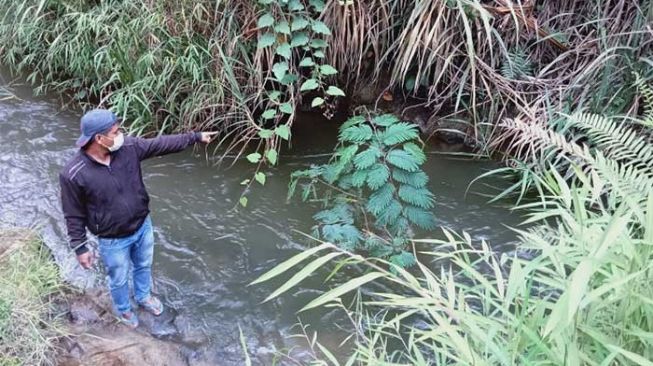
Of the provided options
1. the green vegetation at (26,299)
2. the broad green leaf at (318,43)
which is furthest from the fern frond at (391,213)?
the green vegetation at (26,299)

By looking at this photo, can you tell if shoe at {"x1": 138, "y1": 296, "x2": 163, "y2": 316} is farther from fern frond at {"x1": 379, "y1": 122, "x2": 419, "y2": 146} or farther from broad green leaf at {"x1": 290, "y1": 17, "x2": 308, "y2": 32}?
broad green leaf at {"x1": 290, "y1": 17, "x2": 308, "y2": 32}

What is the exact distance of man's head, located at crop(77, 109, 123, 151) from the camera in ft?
8.03

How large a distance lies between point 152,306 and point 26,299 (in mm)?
605

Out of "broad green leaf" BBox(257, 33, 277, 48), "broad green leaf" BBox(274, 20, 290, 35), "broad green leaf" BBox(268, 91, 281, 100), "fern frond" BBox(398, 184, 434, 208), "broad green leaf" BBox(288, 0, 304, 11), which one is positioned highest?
"broad green leaf" BBox(288, 0, 304, 11)

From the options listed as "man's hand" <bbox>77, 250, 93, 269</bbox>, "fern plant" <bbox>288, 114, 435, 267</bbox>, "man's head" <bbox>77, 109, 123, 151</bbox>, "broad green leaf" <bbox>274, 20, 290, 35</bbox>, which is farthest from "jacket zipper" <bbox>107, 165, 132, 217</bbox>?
"broad green leaf" <bbox>274, 20, 290, 35</bbox>

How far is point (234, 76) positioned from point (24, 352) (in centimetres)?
241

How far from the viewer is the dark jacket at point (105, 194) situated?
99.9 inches

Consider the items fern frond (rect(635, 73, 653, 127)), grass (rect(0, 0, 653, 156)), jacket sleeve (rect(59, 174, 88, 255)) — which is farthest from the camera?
grass (rect(0, 0, 653, 156))

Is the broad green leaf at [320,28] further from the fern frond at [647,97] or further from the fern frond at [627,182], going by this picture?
the fern frond at [627,182]

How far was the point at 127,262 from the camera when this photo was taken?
284cm

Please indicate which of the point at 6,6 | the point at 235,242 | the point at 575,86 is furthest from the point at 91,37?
the point at 575,86

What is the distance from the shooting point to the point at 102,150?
101 inches

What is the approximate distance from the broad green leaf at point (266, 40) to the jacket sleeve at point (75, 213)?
1.90 m

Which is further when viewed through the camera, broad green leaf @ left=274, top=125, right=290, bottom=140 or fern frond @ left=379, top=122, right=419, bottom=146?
broad green leaf @ left=274, top=125, right=290, bottom=140
